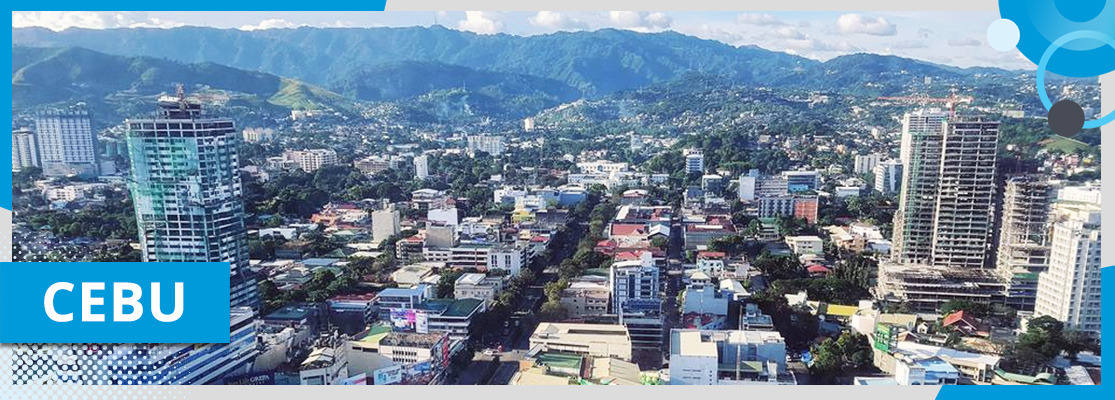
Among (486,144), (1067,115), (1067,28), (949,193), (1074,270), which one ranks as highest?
(1067,28)

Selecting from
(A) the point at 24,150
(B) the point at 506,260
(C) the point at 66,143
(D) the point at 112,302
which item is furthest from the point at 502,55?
(C) the point at 66,143

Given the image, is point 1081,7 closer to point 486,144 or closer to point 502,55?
point 502,55

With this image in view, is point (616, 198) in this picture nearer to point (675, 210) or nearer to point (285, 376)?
point (675, 210)

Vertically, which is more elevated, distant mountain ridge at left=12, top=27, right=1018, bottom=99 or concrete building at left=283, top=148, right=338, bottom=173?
distant mountain ridge at left=12, top=27, right=1018, bottom=99

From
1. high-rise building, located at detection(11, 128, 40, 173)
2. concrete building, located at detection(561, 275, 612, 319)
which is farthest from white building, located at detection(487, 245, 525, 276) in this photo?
high-rise building, located at detection(11, 128, 40, 173)

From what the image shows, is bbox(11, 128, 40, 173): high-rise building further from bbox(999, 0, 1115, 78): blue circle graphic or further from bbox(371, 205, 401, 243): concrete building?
bbox(999, 0, 1115, 78): blue circle graphic

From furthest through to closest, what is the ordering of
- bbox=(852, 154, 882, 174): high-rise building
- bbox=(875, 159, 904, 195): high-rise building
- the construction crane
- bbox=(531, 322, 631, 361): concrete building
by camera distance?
bbox=(852, 154, 882, 174): high-rise building < bbox=(875, 159, 904, 195): high-rise building < the construction crane < bbox=(531, 322, 631, 361): concrete building

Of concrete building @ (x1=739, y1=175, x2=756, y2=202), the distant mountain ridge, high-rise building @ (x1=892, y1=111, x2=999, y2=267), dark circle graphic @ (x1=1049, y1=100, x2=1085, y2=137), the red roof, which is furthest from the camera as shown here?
concrete building @ (x1=739, y1=175, x2=756, y2=202)
